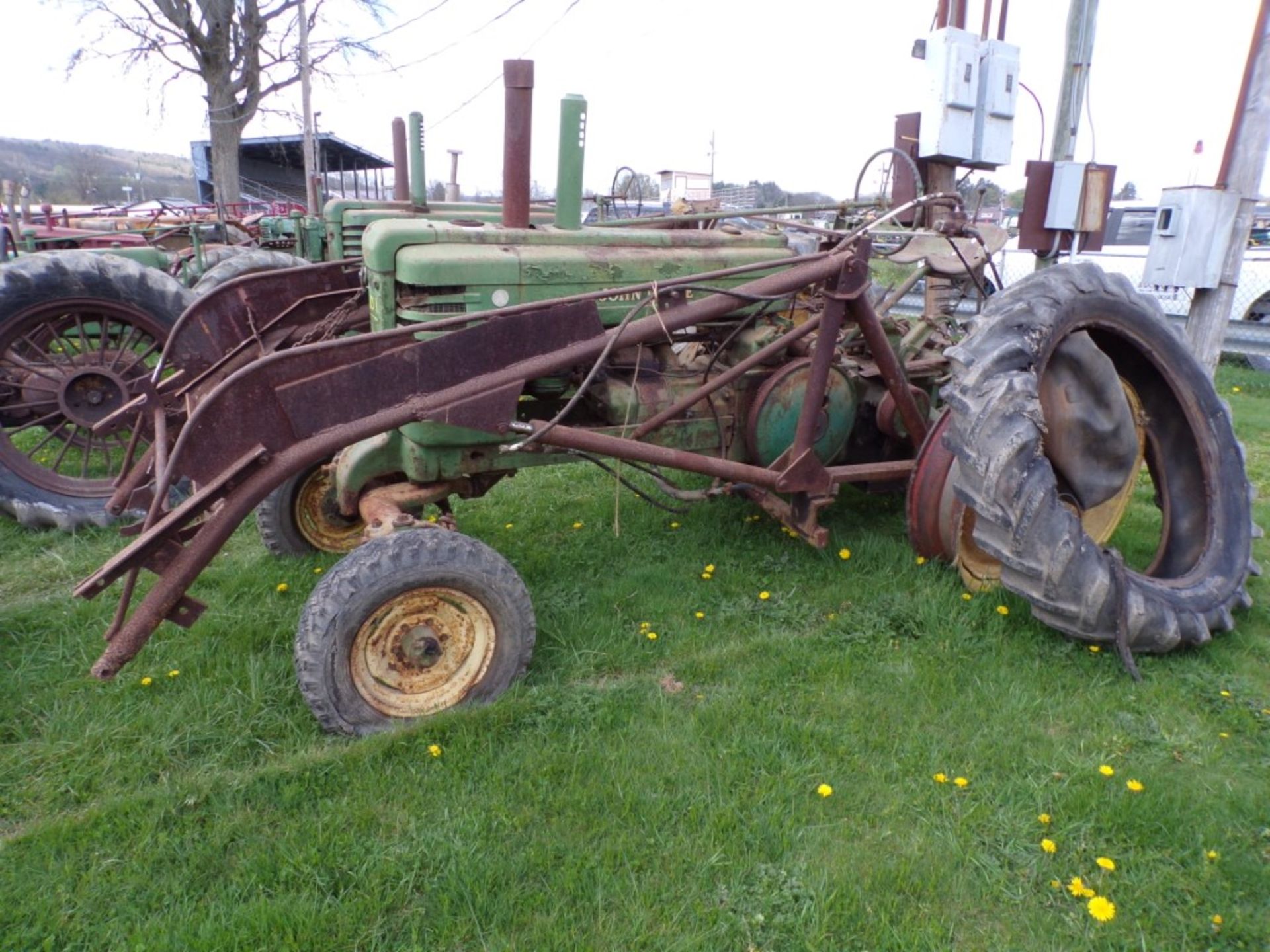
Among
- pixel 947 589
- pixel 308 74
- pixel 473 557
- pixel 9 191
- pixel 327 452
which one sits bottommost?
pixel 947 589

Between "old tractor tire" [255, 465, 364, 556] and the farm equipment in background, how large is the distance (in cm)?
1

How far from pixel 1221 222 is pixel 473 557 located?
376 cm

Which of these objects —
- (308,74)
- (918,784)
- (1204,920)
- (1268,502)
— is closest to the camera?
(1204,920)

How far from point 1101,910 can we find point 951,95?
3.92 meters

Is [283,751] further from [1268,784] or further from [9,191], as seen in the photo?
[9,191]

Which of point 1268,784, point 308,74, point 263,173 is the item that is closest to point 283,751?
point 1268,784

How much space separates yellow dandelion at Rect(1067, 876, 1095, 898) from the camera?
220 cm

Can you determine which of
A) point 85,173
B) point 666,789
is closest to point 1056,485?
point 666,789

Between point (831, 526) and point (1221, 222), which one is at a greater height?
point (1221, 222)

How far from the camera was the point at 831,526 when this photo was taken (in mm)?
4461

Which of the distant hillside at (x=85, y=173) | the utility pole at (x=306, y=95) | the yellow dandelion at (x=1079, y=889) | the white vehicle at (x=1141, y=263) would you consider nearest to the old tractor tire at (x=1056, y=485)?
the yellow dandelion at (x=1079, y=889)

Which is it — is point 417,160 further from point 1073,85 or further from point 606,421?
point 1073,85

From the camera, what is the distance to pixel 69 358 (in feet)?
16.7

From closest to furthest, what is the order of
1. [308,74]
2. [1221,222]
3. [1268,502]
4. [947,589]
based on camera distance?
[947,589] → [1221,222] → [1268,502] → [308,74]
